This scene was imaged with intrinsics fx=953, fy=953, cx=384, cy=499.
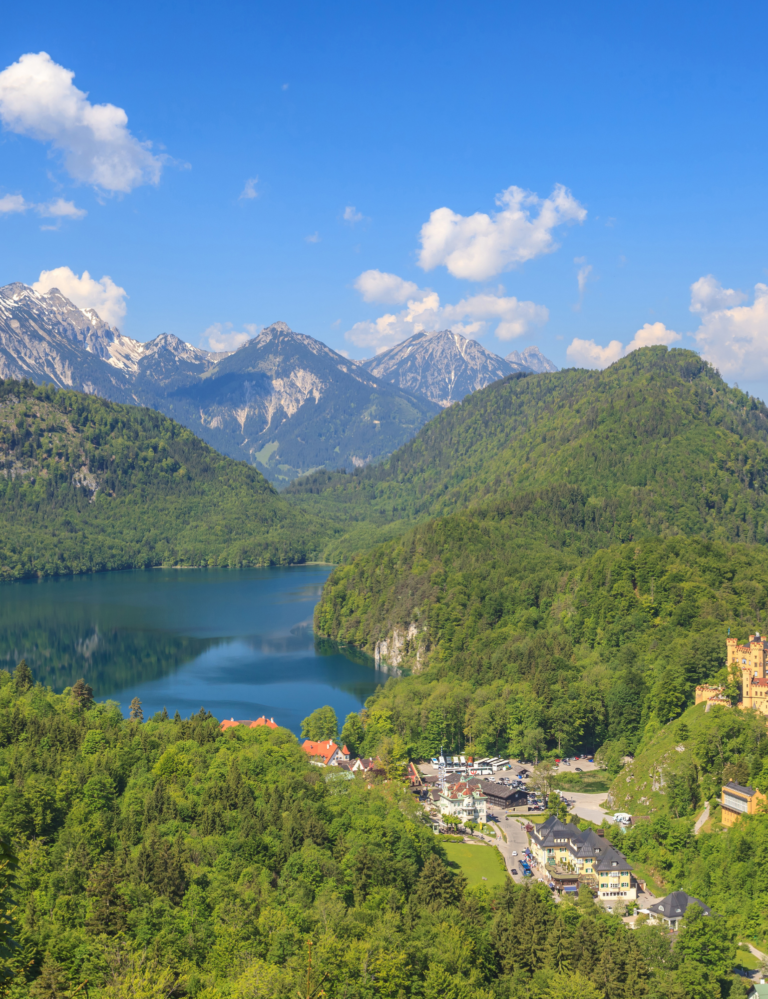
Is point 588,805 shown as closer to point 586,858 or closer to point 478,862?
point 586,858

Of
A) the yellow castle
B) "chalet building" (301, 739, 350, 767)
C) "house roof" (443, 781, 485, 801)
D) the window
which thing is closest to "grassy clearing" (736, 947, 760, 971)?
the window

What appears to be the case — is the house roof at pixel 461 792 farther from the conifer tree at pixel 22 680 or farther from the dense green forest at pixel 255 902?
the conifer tree at pixel 22 680

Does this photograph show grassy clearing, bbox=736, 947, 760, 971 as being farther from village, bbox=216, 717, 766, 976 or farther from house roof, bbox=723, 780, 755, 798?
house roof, bbox=723, 780, 755, 798

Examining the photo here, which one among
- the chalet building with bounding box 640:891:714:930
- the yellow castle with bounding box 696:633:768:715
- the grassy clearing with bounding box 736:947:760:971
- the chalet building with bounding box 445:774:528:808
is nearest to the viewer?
the grassy clearing with bounding box 736:947:760:971

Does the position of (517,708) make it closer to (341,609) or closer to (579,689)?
(579,689)

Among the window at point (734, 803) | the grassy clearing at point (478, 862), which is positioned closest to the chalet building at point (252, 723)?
the grassy clearing at point (478, 862)

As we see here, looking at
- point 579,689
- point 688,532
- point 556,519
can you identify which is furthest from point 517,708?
point 688,532
